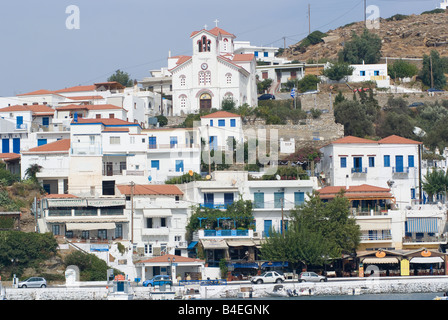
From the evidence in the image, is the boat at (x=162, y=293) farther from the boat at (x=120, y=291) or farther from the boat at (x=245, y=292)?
the boat at (x=245, y=292)

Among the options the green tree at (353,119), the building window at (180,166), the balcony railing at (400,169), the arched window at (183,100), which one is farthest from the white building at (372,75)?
the building window at (180,166)

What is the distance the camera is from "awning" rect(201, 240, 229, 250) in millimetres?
45781

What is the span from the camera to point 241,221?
47938 millimetres

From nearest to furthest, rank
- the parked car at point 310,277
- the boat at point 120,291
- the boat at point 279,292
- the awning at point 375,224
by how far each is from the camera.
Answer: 1. the boat at point 120,291
2. the boat at point 279,292
3. the parked car at point 310,277
4. the awning at point 375,224

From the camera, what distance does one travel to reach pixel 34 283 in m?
40.7

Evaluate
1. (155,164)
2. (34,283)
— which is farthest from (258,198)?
(34,283)

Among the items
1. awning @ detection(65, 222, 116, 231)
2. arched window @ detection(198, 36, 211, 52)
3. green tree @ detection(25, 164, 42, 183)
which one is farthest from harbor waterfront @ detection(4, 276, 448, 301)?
arched window @ detection(198, 36, 211, 52)

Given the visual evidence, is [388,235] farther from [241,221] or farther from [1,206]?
[1,206]

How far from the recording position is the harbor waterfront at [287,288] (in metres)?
39.3

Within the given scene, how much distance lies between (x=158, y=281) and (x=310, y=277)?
832 cm

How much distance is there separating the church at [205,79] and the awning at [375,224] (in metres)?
25.5

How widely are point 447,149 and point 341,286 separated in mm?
25212

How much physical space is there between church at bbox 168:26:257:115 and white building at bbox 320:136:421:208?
62.7 feet

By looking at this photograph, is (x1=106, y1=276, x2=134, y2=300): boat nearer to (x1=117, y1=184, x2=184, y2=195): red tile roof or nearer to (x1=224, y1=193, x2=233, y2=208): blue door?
(x1=117, y1=184, x2=184, y2=195): red tile roof
